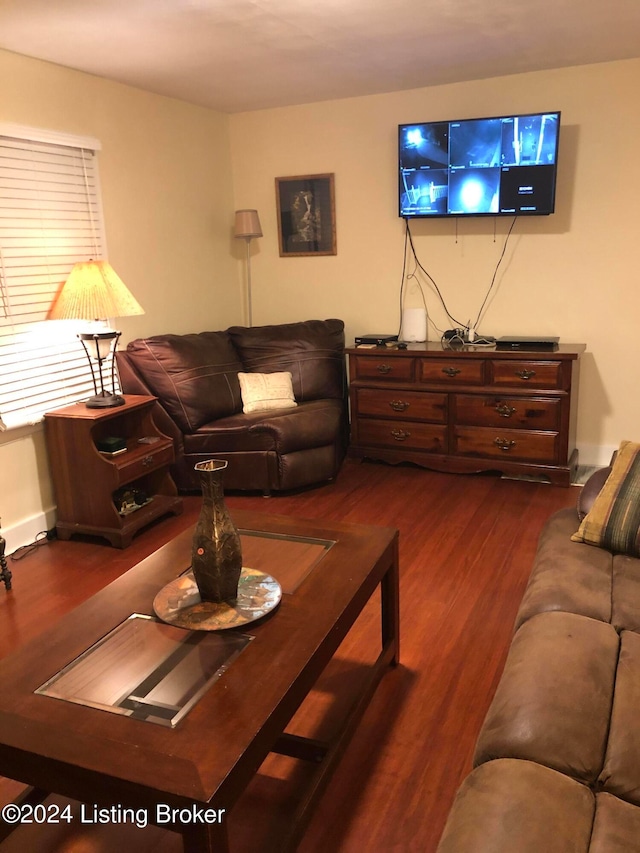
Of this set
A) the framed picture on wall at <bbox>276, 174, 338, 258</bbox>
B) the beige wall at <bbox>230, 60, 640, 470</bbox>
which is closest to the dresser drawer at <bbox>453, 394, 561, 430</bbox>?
the beige wall at <bbox>230, 60, 640, 470</bbox>

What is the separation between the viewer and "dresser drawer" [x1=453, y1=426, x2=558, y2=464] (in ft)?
13.5

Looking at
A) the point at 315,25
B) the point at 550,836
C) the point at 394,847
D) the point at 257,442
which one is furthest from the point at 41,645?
the point at 315,25

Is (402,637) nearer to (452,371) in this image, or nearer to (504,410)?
(504,410)

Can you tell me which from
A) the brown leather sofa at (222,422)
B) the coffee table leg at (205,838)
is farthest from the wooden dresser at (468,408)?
the coffee table leg at (205,838)

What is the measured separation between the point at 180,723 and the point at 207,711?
60 millimetres

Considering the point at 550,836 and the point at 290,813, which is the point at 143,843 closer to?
the point at 290,813

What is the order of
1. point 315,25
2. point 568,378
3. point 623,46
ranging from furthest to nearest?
point 568,378
point 623,46
point 315,25

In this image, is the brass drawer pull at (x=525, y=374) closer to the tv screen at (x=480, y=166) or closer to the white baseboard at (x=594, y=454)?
the white baseboard at (x=594, y=454)

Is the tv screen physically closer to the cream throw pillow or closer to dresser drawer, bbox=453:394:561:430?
dresser drawer, bbox=453:394:561:430

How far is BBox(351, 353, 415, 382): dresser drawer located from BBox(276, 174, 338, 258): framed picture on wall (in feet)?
3.17

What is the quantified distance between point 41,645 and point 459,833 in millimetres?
1075

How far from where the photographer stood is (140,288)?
4340mm

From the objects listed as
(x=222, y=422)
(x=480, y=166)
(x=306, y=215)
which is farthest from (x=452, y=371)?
(x=306, y=215)

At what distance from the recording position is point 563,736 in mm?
1430
